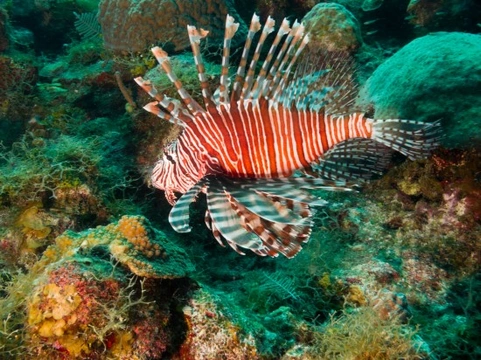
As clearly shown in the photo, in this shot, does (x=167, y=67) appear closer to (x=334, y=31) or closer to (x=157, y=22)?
(x=157, y=22)

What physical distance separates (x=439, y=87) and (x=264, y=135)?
2627 millimetres

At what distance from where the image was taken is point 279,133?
354 centimetres

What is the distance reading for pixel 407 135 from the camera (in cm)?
366

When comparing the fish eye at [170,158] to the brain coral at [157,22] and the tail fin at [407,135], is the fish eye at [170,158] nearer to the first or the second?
the tail fin at [407,135]

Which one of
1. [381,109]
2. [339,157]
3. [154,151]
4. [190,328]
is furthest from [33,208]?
[381,109]

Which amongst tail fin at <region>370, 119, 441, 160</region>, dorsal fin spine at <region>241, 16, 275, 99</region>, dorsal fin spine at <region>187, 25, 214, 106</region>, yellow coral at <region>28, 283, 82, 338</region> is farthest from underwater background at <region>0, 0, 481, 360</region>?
dorsal fin spine at <region>241, 16, 275, 99</region>

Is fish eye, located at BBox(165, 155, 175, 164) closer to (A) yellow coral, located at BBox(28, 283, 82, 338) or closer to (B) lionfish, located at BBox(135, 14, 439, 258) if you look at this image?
(B) lionfish, located at BBox(135, 14, 439, 258)

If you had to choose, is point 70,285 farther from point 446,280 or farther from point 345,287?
point 446,280

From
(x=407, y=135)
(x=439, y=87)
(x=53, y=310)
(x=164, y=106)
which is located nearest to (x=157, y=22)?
(x=164, y=106)

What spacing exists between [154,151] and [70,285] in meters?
3.40

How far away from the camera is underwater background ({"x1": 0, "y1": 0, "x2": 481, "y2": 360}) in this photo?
256 centimetres

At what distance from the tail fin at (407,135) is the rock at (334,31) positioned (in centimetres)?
402

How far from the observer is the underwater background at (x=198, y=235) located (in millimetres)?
2559

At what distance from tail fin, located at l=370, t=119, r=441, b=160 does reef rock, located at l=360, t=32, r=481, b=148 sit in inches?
23.8
